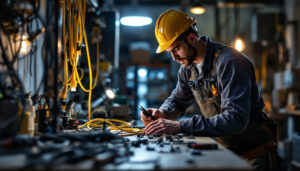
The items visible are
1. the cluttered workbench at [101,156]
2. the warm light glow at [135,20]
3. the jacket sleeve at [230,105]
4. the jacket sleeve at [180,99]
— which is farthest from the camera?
the warm light glow at [135,20]

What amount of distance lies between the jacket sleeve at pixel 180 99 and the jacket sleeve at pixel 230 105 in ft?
1.86

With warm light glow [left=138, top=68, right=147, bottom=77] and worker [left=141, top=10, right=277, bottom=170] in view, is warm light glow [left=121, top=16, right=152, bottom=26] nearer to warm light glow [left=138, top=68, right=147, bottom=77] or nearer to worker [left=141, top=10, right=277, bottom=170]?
worker [left=141, top=10, right=277, bottom=170]

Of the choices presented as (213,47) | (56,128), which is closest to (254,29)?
(213,47)

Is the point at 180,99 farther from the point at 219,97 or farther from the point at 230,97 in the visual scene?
the point at 230,97

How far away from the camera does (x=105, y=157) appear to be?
1051 millimetres

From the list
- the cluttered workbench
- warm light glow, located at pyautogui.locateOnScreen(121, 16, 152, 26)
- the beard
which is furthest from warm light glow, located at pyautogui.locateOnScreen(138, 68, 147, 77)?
the cluttered workbench

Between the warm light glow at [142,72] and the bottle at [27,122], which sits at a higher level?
the warm light glow at [142,72]

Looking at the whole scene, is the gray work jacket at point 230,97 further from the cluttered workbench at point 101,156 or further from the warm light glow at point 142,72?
the warm light glow at point 142,72

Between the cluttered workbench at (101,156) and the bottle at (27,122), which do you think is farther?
the bottle at (27,122)

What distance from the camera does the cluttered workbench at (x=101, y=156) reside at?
3.28 feet

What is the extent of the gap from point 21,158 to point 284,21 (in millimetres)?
6665

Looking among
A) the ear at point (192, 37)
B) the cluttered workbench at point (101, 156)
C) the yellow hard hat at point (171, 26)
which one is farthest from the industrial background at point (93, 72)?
the ear at point (192, 37)

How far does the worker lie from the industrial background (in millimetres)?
413

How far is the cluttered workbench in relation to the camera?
100cm
